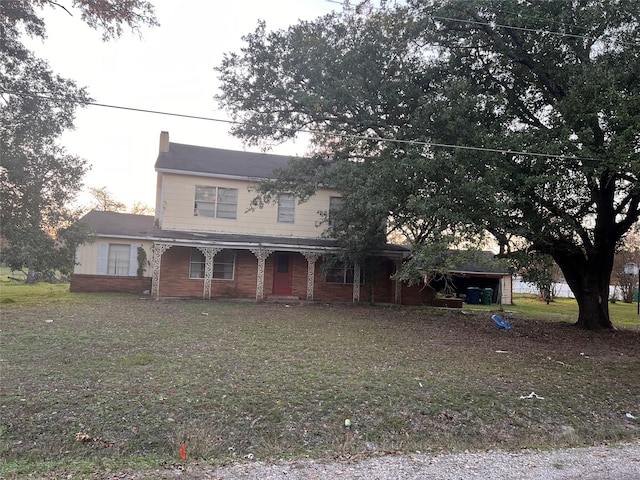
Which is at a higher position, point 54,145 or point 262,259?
point 54,145

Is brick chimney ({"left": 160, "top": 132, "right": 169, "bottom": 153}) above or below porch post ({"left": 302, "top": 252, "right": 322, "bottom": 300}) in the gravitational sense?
above

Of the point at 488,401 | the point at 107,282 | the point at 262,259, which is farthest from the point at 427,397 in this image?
the point at 107,282

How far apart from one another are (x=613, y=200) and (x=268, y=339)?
10.6 m

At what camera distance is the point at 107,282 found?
19.6 m

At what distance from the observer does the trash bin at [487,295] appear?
25.4 metres

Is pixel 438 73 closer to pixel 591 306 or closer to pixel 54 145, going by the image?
pixel 591 306

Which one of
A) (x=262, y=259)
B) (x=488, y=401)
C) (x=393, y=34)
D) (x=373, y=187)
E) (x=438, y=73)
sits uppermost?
(x=393, y=34)

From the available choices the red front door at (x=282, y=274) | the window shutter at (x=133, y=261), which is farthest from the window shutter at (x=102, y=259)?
the red front door at (x=282, y=274)

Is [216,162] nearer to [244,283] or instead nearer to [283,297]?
[244,283]

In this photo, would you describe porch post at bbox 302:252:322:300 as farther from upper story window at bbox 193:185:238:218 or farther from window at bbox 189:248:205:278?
window at bbox 189:248:205:278

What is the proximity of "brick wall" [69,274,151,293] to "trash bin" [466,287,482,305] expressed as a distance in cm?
1739

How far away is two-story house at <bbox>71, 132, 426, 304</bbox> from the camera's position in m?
17.8

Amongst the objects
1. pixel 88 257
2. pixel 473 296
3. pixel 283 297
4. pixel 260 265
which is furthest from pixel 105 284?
pixel 473 296


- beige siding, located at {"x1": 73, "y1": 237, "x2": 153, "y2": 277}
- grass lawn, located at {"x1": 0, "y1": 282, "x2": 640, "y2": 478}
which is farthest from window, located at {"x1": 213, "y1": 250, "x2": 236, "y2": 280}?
grass lawn, located at {"x1": 0, "y1": 282, "x2": 640, "y2": 478}
